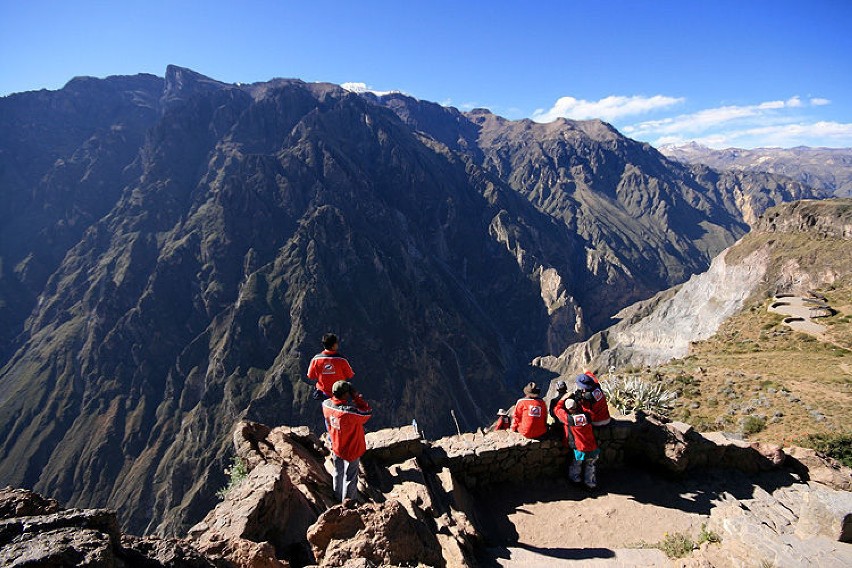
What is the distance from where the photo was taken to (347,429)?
6867 mm

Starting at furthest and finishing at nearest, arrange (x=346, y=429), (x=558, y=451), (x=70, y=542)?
(x=558, y=451), (x=346, y=429), (x=70, y=542)

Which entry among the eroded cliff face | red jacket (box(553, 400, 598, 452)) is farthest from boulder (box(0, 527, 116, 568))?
the eroded cliff face

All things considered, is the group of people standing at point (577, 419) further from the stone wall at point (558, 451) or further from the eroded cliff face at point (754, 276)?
the eroded cliff face at point (754, 276)

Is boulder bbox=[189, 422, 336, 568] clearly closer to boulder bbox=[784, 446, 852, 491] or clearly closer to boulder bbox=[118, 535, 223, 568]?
boulder bbox=[118, 535, 223, 568]

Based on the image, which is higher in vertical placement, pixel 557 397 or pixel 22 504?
pixel 22 504

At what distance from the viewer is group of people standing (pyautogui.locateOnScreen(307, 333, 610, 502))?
6.88 meters

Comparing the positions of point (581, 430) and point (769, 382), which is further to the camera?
point (769, 382)

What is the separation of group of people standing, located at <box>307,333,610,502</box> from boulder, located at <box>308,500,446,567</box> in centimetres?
159

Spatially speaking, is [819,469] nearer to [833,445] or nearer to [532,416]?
[833,445]

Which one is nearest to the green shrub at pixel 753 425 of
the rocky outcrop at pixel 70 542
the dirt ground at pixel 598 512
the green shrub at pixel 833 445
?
the green shrub at pixel 833 445

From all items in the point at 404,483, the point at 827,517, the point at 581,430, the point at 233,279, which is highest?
the point at 581,430

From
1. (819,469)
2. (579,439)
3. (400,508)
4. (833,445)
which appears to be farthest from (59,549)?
(833,445)

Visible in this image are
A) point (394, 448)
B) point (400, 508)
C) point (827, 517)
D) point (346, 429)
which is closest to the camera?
point (400, 508)

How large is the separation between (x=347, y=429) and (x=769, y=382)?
63.1 ft
